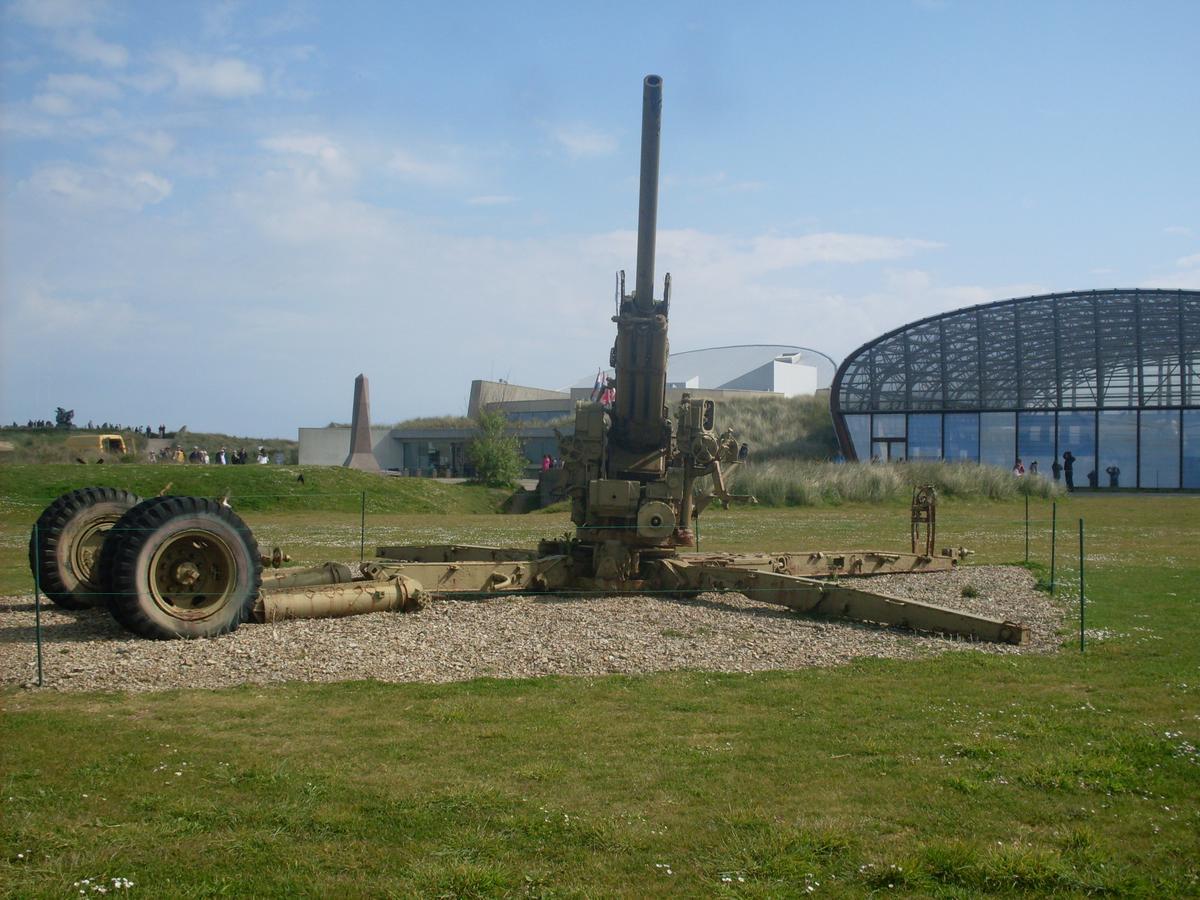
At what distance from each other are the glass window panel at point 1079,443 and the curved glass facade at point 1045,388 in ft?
0.14

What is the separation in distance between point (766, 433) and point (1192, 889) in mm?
50416

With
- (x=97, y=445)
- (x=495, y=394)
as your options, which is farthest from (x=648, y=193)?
(x=495, y=394)

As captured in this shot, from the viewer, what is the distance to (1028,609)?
13.3 meters

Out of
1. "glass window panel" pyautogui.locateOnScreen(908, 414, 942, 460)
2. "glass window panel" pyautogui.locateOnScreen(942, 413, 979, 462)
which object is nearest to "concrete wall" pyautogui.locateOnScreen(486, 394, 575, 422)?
"glass window panel" pyautogui.locateOnScreen(908, 414, 942, 460)

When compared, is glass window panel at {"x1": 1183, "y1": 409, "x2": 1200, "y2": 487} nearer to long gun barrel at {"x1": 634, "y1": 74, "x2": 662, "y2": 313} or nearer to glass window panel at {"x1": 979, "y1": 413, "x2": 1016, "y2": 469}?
glass window panel at {"x1": 979, "y1": 413, "x2": 1016, "y2": 469}

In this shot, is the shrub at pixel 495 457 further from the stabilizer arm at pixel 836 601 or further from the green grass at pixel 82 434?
the stabilizer arm at pixel 836 601

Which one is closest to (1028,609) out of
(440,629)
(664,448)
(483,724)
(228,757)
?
(664,448)

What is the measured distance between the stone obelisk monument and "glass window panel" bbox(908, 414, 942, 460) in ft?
78.2

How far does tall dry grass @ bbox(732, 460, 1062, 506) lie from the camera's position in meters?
36.1

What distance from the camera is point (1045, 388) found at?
49.5 meters

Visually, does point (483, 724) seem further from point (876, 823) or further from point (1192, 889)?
point (1192, 889)

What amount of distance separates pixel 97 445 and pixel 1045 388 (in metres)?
40.8

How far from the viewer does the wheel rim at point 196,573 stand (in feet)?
33.6

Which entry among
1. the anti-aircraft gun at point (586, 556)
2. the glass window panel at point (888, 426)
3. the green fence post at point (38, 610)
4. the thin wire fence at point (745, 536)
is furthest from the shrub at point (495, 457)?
the green fence post at point (38, 610)
